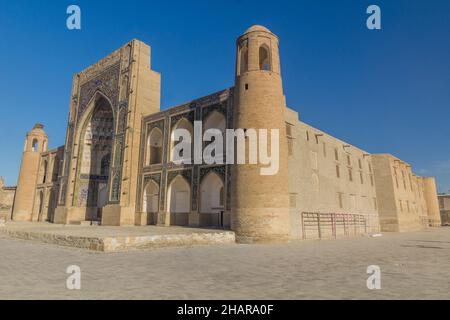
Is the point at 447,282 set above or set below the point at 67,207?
below

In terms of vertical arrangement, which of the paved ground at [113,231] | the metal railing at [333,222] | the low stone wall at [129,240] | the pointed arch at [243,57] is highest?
the pointed arch at [243,57]

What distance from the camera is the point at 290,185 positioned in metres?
16.8

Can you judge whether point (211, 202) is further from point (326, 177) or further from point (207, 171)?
point (326, 177)

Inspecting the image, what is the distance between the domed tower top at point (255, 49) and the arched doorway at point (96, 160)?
1536cm

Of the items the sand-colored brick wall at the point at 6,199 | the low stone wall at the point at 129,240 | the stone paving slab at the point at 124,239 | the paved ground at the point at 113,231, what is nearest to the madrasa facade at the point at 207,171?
the low stone wall at the point at 129,240

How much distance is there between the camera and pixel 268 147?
14398 mm

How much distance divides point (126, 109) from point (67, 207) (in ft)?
32.2

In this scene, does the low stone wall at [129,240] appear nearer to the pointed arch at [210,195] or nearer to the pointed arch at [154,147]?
the pointed arch at [210,195]

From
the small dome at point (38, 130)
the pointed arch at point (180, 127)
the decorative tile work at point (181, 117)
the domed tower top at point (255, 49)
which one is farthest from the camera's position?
the small dome at point (38, 130)

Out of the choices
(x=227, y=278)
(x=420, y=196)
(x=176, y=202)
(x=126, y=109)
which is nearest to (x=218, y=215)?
(x=176, y=202)

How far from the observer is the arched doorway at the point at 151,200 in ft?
70.9
